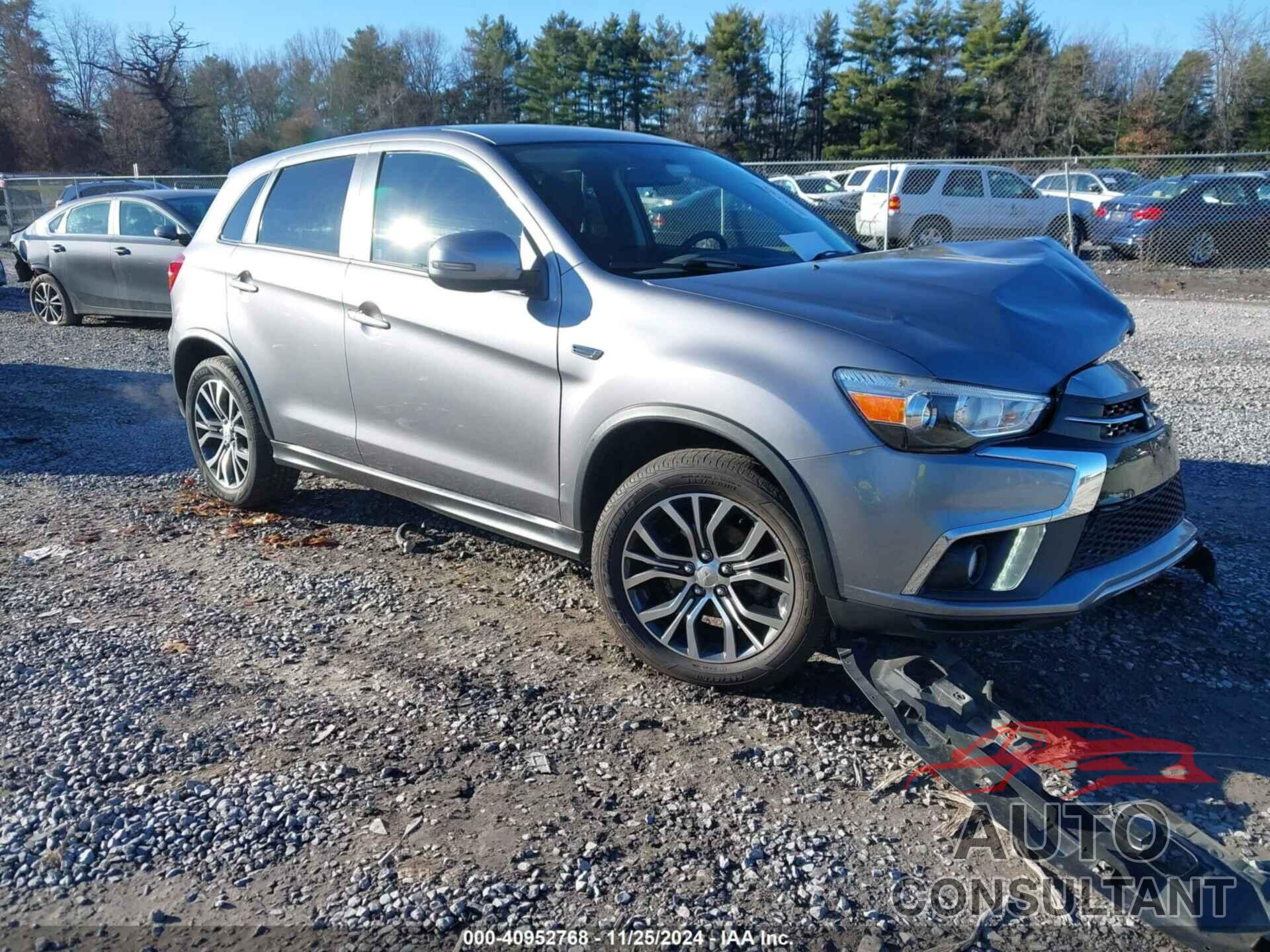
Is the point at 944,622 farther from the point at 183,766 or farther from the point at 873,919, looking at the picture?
the point at 183,766

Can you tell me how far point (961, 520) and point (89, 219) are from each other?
41.4 ft

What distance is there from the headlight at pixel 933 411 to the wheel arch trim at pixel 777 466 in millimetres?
295

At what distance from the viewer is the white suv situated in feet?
58.2

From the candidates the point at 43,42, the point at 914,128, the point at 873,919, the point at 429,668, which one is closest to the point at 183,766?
the point at 429,668

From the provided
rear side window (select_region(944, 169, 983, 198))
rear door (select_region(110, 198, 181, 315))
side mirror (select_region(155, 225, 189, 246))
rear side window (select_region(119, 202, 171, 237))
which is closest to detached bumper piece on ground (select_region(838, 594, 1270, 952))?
side mirror (select_region(155, 225, 189, 246))

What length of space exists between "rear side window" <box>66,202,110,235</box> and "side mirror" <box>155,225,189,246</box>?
1.44m

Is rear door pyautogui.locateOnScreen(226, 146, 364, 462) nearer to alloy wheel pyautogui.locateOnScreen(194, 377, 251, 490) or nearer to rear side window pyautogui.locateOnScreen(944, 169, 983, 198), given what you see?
alloy wheel pyautogui.locateOnScreen(194, 377, 251, 490)

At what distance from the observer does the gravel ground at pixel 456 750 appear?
2.57 metres

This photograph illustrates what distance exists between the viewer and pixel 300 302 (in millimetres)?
4762

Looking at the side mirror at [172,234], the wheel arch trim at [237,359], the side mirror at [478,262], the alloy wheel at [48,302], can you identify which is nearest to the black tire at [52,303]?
the alloy wheel at [48,302]

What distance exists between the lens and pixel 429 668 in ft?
12.5

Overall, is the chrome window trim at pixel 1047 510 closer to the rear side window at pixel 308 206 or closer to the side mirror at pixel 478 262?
the side mirror at pixel 478 262

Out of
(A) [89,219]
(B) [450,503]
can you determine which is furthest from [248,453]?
(A) [89,219]

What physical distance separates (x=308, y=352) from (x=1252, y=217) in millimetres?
17305
